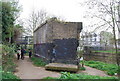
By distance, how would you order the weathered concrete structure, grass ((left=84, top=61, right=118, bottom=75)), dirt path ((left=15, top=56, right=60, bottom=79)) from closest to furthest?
Result: dirt path ((left=15, top=56, right=60, bottom=79)), grass ((left=84, top=61, right=118, bottom=75)), the weathered concrete structure

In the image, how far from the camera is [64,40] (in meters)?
13.0

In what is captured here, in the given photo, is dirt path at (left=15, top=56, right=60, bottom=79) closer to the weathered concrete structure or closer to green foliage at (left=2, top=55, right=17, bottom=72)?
green foliage at (left=2, top=55, right=17, bottom=72)

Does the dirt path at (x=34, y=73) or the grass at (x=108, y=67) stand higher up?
the dirt path at (x=34, y=73)

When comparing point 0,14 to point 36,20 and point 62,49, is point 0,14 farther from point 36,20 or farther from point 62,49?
point 36,20

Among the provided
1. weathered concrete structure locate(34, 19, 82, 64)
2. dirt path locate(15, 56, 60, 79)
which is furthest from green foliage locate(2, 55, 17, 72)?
weathered concrete structure locate(34, 19, 82, 64)

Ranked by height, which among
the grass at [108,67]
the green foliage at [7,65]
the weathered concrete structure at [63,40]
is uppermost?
the weathered concrete structure at [63,40]

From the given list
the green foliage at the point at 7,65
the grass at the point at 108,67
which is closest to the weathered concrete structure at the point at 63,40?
the grass at the point at 108,67

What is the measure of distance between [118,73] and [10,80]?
30.5ft

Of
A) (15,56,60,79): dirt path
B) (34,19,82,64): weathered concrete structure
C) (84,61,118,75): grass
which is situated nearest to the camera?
(15,56,60,79): dirt path

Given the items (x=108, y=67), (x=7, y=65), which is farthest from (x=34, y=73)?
(x=108, y=67)

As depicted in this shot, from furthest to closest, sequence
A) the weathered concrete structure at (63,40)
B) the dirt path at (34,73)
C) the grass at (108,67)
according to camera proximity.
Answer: the weathered concrete structure at (63,40), the grass at (108,67), the dirt path at (34,73)

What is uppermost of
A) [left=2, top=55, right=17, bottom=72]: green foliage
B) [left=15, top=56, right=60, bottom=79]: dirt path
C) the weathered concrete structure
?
the weathered concrete structure

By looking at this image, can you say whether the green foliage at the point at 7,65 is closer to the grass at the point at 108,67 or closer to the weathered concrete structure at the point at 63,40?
the weathered concrete structure at the point at 63,40

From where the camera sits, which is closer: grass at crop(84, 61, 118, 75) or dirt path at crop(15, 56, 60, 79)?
dirt path at crop(15, 56, 60, 79)
